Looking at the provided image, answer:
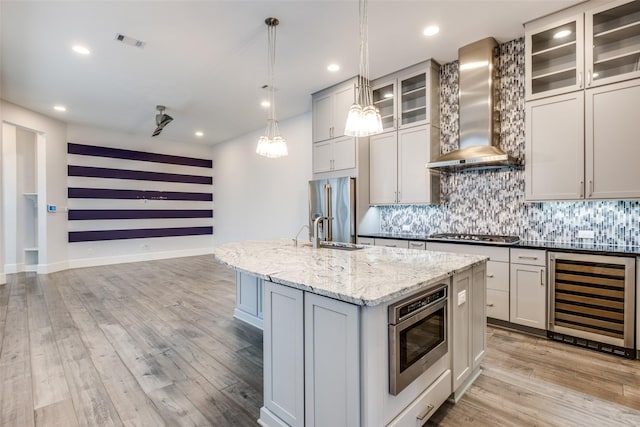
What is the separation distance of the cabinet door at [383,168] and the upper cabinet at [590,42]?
5.42ft

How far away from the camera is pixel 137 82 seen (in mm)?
4430

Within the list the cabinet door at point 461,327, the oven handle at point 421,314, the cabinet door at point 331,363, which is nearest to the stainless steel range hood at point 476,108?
the cabinet door at point 461,327

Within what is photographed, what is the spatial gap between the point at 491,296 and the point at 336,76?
3.39 meters

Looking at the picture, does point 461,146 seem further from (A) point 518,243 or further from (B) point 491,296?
(B) point 491,296

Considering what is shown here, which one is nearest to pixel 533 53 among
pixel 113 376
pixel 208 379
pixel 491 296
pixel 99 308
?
pixel 491 296

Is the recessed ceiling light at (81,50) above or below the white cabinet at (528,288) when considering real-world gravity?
above

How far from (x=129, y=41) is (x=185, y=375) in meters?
3.47

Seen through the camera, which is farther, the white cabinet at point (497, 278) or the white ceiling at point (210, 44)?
the white cabinet at point (497, 278)

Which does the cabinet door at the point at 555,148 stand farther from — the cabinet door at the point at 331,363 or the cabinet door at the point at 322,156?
the cabinet door at the point at 331,363

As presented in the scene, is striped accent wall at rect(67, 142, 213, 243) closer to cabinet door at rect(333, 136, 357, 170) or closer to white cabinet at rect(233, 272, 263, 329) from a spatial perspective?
white cabinet at rect(233, 272, 263, 329)

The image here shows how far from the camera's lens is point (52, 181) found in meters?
6.10

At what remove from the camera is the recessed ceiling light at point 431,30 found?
10.4ft

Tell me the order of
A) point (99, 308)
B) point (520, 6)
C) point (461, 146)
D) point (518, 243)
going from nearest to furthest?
point (520, 6)
point (518, 243)
point (461, 146)
point (99, 308)

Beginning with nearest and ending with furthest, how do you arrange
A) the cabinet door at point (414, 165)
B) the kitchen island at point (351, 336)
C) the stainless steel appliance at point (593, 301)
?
1. the kitchen island at point (351, 336)
2. the stainless steel appliance at point (593, 301)
3. the cabinet door at point (414, 165)
